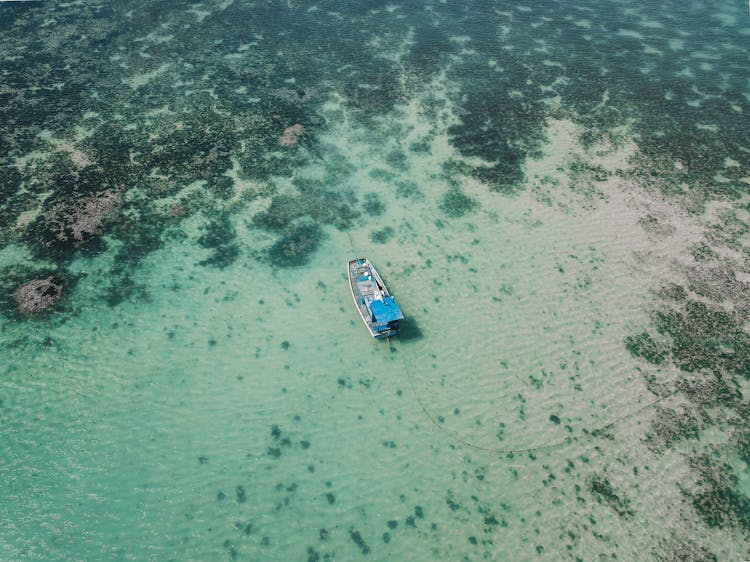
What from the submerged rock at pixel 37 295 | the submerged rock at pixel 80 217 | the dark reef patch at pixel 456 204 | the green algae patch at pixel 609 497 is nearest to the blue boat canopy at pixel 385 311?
the dark reef patch at pixel 456 204

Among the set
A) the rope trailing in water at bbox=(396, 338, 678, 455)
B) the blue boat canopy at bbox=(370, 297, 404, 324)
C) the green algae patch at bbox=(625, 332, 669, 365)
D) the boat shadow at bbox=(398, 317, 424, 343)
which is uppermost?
the blue boat canopy at bbox=(370, 297, 404, 324)

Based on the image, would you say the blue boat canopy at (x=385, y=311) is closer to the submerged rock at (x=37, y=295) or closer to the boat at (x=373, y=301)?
the boat at (x=373, y=301)

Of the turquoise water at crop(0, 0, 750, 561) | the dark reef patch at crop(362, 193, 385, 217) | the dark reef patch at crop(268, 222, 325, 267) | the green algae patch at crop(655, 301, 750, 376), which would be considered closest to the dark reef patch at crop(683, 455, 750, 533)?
the turquoise water at crop(0, 0, 750, 561)

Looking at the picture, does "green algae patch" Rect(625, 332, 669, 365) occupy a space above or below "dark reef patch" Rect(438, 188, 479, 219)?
below

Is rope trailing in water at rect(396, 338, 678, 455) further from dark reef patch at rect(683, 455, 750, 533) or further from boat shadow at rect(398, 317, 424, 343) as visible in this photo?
dark reef patch at rect(683, 455, 750, 533)

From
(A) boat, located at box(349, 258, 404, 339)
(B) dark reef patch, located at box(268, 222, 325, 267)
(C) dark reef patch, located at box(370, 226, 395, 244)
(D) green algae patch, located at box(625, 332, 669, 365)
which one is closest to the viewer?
(A) boat, located at box(349, 258, 404, 339)

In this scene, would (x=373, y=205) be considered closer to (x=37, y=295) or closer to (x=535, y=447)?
(x=535, y=447)

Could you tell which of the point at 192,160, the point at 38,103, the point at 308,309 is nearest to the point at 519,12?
the point at 192,160

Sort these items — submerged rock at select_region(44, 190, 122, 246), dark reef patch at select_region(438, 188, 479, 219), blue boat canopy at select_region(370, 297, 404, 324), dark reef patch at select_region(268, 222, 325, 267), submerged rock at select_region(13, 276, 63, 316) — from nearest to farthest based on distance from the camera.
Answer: blue boat canopy at select_region(370, 297, 404, 324), submerged rock at select_region(13, 276, 63, 316), dark reef patch at select_region(268, 222, 325, 267), submerged rock at select_region(44, 190, 122, 246), dark reef patch at select_region(438, 188, 479, 219)
